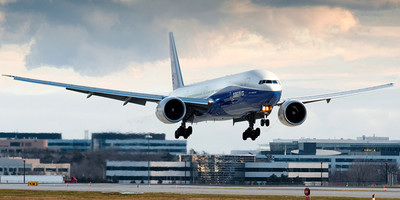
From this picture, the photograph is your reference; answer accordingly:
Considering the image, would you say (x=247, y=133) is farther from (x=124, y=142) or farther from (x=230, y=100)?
(x=124, y=142)

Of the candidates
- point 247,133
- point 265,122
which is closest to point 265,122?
point 265,122

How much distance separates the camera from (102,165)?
530 feet

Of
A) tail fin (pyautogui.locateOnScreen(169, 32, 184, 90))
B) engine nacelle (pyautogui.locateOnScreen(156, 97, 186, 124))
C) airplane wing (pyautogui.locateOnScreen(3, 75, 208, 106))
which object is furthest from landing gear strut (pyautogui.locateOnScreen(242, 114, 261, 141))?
tail fin (pyautogui.locateOnScreen(169, 32, 184, 90))

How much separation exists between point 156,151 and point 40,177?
28.5 meters

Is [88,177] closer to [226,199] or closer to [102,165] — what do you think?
[102,165]

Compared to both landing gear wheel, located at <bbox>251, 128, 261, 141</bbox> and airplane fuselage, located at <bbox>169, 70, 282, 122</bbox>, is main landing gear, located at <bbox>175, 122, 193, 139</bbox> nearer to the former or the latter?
airplane fuselage, located at <bbox>169, 70, 282, 122</bbox>

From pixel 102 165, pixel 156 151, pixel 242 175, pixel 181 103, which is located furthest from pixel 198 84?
pixel 242 175

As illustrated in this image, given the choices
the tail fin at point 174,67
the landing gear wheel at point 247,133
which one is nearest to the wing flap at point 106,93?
the landing gear wheel at point 247,133

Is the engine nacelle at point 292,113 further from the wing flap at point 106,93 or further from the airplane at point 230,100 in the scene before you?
the wing flap at point 106,93

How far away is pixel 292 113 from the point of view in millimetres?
80500

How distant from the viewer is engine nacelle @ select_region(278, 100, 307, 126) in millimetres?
79625

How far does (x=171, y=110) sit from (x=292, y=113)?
43.2 feet

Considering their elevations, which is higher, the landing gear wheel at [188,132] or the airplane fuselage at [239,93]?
the airplane fuselage at [239,93]

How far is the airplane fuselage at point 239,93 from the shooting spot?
72625 millimetres
